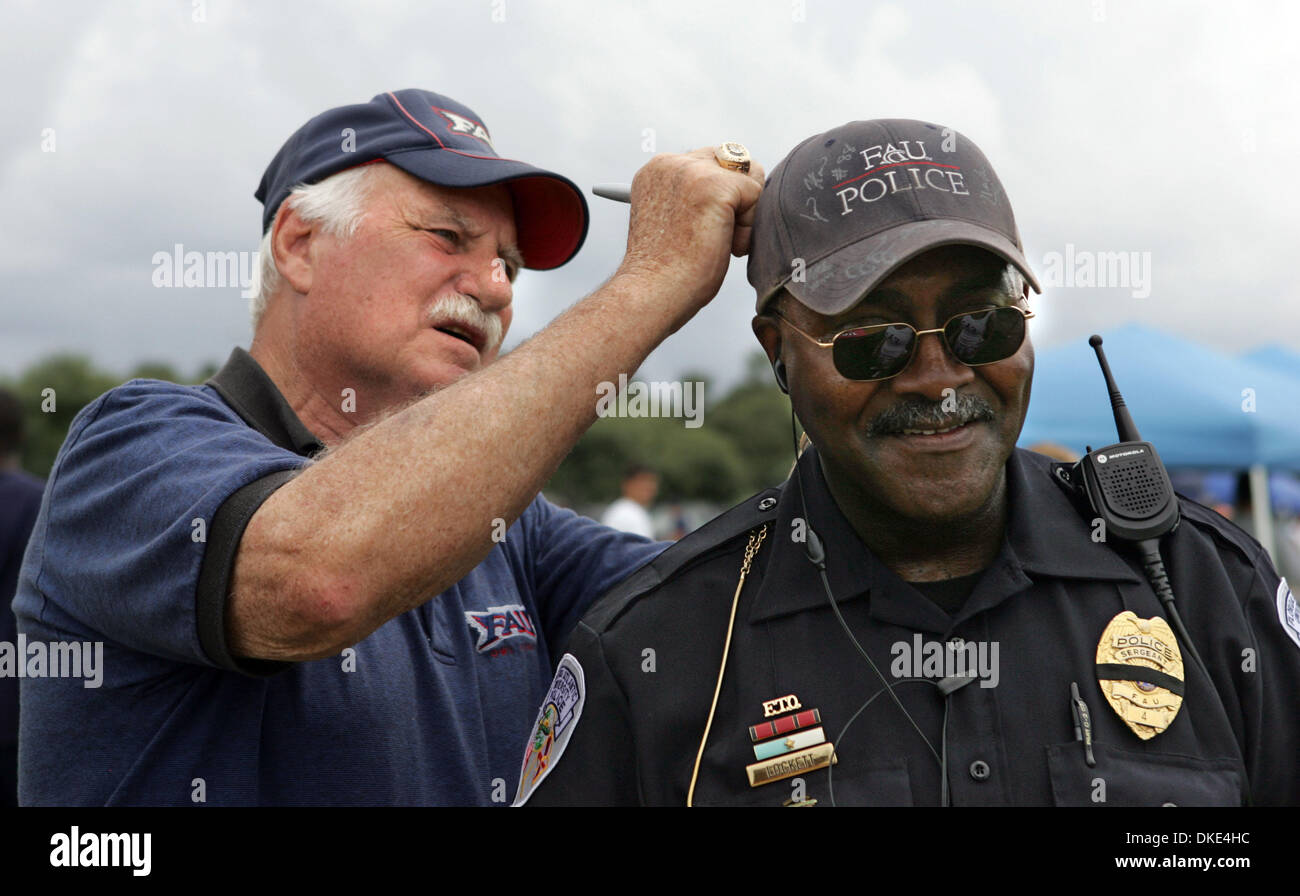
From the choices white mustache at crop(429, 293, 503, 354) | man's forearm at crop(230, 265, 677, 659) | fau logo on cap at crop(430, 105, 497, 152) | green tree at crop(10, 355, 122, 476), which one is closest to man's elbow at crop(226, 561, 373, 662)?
man's forearm at crop(230, 265, 677, 659)

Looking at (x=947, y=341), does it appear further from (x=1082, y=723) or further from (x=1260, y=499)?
(x=1260, y=499)

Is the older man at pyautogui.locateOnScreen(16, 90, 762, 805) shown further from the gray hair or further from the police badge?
the police badge

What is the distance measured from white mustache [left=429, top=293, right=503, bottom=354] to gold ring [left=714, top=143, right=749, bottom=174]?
0.84 metres

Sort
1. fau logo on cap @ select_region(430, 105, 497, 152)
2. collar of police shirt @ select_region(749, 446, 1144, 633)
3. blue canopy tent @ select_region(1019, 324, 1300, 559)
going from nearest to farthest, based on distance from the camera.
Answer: collar of police shirt @ select_region(749, 446, 1144, 633) → fau logo on cap @ select_region(430, 105, 497, 152) → blue canopy tent @ select_region(1019, 324, 1300, 559)

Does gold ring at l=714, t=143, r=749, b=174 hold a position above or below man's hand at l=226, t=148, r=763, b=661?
above

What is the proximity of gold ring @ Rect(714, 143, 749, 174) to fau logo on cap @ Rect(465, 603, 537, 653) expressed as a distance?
1.27m

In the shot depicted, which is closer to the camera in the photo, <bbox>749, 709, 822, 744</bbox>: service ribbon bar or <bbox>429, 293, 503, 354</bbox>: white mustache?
<bbox>749, 709, 822, 744</bbox>: service ribbon bar

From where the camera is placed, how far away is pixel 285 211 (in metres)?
2.97

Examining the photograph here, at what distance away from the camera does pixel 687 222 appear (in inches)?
88.9

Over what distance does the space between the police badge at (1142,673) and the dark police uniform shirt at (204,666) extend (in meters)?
1.39

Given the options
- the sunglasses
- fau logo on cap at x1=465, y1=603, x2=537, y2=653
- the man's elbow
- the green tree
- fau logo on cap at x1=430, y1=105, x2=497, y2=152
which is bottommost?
the man's elbow

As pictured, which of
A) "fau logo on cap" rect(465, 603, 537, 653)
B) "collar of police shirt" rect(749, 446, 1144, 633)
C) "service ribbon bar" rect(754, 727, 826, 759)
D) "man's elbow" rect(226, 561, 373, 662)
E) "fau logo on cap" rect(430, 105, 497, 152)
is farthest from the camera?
"fau logo on cap" rect(430, 105, 497, 152)

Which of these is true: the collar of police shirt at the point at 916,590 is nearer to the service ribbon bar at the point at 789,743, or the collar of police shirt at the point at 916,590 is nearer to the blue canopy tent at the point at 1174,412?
the service ribbon bar at the point at 789,743

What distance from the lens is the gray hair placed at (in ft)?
9.46
